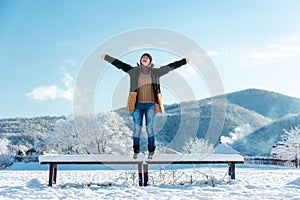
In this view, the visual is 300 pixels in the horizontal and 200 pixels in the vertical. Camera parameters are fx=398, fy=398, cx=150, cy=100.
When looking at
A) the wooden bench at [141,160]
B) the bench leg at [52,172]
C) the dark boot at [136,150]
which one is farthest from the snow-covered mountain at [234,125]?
the bench leg at [52,172]

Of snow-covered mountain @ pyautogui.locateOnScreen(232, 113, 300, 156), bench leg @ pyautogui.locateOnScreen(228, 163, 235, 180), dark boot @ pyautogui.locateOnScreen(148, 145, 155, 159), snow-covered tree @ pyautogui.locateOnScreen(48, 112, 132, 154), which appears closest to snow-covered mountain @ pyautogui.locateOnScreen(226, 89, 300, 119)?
snow-covered mountain @ pyautogui.locateOnScreen(232, 113, 300, 156)

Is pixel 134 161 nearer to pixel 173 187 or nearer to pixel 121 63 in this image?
pixel 173 187

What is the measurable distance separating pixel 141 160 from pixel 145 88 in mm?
1529

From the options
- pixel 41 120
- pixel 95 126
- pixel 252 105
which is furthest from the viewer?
pixel 252 105

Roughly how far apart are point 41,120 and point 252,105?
12280cm

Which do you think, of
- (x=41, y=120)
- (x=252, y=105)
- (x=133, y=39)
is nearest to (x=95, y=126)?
(x=133, y=39)

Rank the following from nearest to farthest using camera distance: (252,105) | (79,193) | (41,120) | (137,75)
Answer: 1. (79,193)
2. (137,75)
3. (41,120)
4. (252,105)

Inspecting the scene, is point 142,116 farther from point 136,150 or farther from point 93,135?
point 93,135

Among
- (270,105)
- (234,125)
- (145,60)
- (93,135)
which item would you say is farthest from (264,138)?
(145,60)

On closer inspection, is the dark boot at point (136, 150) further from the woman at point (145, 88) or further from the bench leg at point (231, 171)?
the bench leg at point (231, 171)

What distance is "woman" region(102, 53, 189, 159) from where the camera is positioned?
773cm

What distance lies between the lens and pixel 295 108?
629 feet

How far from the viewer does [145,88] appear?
7.75m

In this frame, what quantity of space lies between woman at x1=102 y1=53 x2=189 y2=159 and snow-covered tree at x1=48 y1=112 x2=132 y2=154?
95.0 ft
